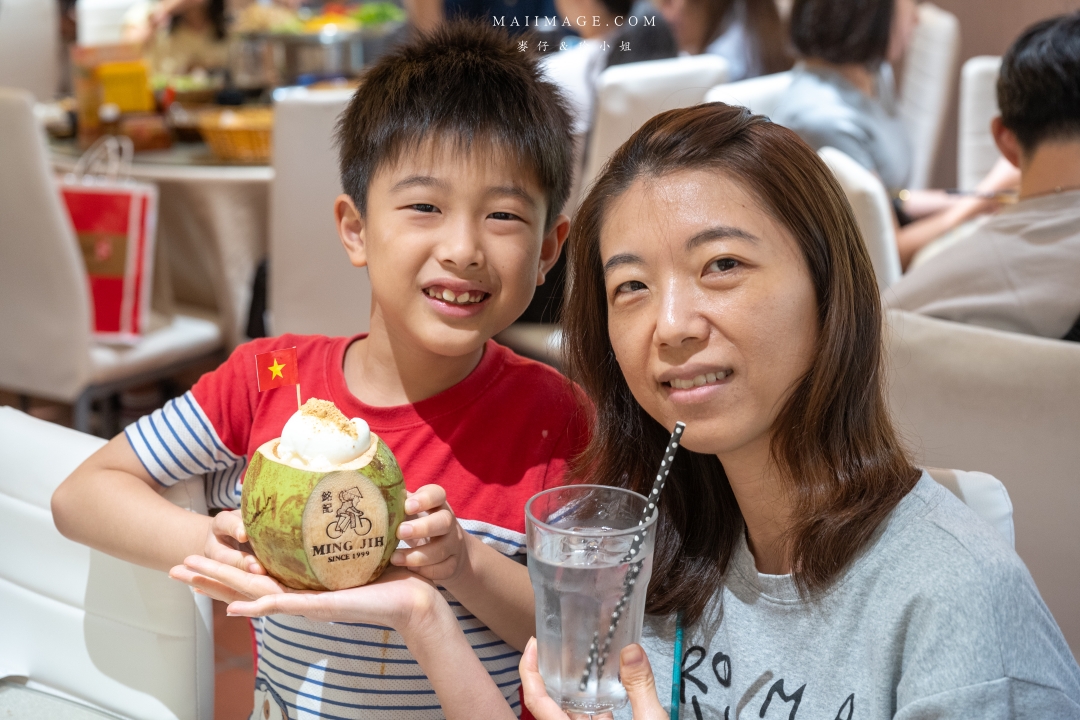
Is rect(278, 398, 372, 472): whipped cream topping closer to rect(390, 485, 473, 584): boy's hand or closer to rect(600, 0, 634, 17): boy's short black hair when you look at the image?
rect(390, 485, 473, 584): boy's hand

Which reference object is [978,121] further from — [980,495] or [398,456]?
[398,456]

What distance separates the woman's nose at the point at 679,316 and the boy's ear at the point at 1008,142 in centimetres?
133

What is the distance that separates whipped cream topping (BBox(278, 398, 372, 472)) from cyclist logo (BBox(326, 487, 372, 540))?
0.03 m

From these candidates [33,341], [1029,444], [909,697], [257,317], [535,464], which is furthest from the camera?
[257,317]

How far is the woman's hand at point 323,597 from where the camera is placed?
3.08 feet

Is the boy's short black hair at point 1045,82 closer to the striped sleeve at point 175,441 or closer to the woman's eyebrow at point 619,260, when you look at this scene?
the woman's eyebrow at point 619,260

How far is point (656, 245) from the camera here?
0.97 metres

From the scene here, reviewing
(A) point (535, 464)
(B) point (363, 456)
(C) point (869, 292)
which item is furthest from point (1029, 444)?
(B) point (363, 456)

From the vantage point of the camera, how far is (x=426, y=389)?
1.25 meters

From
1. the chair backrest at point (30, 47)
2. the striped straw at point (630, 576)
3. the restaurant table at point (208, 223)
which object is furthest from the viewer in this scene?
the chair backrest at point (30, 47)

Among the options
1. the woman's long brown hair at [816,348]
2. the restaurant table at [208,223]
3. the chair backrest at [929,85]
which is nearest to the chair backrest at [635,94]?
the restaurant table at [208,223]

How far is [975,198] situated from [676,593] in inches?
82.8

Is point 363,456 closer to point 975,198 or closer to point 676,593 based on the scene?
point 676,593

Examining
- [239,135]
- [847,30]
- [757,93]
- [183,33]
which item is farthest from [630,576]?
[183,33]
